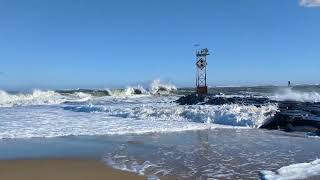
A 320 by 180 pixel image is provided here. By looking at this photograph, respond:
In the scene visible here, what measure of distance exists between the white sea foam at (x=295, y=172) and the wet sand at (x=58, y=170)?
2.18 metres

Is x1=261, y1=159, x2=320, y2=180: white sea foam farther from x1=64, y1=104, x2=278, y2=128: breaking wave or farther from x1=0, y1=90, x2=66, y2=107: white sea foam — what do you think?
x1=0, y1=90, x2=66, y2=107: white sea foam

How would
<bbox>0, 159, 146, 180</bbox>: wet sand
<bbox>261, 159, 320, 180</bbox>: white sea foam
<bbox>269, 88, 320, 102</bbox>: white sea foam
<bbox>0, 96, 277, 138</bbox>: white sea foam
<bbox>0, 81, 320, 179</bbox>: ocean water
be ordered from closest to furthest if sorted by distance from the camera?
<bbox>261, 159, 320, 180</bbox>: white sea foam, <bbox>0, 159, 146, 180</bbox>: wet sand, <bbox>0, 81, 320, 179</bbox>: ocean water, <bbox>0, 96, 277, 138</bbox>: white sea foam, <bbox>269, 88, 320, 102</bbox>: white sea foam

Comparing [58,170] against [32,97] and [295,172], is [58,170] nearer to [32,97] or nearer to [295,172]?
[295,172]

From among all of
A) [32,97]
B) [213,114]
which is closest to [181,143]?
[213,114]

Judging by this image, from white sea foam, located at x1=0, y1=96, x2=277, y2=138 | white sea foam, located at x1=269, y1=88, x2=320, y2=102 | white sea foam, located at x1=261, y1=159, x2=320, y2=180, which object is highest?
white sea foam, located at x1=269, y1=88, x2=320, y2=102

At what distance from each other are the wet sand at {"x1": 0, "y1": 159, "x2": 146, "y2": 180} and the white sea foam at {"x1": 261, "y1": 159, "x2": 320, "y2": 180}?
2175 millimetres

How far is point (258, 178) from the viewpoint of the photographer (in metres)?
7.57

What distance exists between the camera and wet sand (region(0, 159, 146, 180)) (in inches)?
311

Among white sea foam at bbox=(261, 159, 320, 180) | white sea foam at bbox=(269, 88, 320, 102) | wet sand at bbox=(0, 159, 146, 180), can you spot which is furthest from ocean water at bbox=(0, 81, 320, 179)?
white sea foam at bbox=(269, 88, 320, 102)

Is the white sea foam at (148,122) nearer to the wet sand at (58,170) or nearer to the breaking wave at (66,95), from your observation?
the wet sand at (58,170)

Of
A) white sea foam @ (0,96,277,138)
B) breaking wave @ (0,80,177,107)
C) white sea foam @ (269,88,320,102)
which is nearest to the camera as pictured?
white sea foam @ (0,96,277,138)

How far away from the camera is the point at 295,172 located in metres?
7.89

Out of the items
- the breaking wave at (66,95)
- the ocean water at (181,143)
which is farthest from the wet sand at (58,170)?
the breaking wave at (66,95)

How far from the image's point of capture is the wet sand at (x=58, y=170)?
790cm
